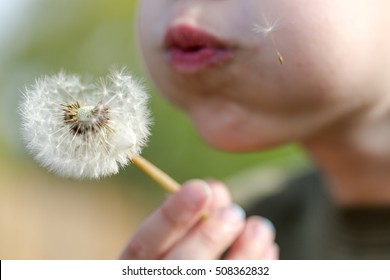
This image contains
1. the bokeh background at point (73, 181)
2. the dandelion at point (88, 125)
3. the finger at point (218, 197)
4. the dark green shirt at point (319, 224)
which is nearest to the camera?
the dandelion at point (88, 125)

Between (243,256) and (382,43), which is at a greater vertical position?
(382,43)

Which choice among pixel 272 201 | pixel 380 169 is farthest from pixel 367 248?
pixel 272 201

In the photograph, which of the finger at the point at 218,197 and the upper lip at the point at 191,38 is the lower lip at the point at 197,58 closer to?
the upper lip at the point at 191,38

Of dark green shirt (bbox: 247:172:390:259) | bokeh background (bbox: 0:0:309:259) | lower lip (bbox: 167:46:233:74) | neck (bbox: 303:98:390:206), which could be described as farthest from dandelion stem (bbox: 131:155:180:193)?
bokeh background (bbox: 0:0:309:259)

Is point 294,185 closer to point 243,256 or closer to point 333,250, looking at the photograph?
point 333,250

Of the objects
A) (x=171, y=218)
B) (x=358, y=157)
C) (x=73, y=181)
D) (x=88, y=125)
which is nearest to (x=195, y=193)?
(x=171, y=218)

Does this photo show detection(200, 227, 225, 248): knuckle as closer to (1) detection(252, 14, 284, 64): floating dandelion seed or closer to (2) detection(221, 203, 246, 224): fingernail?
(2) detection(221, 203, 246, 224): fingernail

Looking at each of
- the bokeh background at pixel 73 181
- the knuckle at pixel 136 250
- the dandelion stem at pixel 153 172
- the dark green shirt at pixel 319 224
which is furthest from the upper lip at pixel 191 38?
the bokeh background at pixel 73 181
